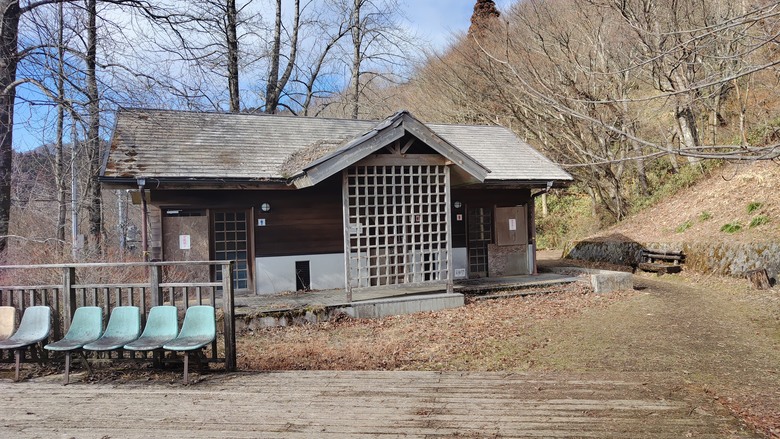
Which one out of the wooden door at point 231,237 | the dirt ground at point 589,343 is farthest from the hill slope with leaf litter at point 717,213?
the wooden door at point 231,237

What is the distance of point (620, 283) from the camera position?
12.9 metres

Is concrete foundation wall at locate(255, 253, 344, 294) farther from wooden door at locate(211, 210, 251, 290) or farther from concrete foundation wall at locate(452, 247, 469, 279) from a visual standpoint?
concrete foundation wall at locate(452, 247, 469, 279)

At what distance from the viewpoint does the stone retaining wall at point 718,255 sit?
12438 millimetres

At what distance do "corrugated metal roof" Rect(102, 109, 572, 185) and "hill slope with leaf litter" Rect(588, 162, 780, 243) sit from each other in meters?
5.25

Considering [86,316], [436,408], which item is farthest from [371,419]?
[86,316]

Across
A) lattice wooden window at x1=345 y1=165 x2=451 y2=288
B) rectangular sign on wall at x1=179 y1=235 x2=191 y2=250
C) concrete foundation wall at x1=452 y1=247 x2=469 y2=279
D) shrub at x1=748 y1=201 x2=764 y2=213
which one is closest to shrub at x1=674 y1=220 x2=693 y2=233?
shrub at x1=748 y1=201 x2=764 y2=213

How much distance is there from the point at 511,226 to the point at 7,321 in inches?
473

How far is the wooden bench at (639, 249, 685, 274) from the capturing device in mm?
15077

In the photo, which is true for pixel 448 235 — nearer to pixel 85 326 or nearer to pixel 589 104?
pixel 85 326

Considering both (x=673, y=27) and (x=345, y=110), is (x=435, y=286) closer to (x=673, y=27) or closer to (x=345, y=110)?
(x=673, y=27)

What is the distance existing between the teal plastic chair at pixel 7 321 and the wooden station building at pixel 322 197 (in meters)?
5.02

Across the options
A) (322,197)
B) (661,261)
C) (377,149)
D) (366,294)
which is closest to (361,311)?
(366,294)

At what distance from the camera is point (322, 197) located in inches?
513

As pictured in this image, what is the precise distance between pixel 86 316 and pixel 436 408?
4.28 meters
